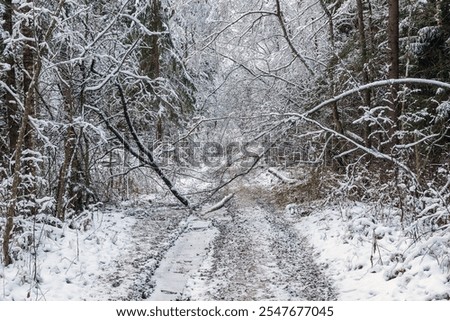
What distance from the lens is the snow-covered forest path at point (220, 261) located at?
17.8 feet

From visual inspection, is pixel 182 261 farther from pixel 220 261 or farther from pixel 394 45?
pixel 394 45

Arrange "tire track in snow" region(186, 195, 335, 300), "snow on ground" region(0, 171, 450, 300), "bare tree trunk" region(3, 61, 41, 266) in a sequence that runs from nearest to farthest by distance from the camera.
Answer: "snow on ground" region(0, 171, 450, 300) → "tire track in snow" region(186, 195, 335, 300) → "bare tree trunk" region(3, 61, 41, 266)

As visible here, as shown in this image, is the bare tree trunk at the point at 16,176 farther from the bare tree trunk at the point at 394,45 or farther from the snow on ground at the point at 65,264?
the bare tree trunk at the point at 394,45

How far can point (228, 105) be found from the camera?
50.1 ft

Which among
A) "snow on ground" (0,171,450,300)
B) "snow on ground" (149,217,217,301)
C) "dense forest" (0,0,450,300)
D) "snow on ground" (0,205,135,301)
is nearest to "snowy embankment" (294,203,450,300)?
"snow on ground" (0,171,450,300)

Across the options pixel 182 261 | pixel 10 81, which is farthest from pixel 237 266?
pixel 10 81

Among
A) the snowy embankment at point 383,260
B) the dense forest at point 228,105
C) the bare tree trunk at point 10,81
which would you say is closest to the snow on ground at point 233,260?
the snowy embankment at point 383,260

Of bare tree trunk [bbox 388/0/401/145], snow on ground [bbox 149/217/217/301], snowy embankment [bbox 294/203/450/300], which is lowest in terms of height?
snow on ground [bbox 149/217/217/301]

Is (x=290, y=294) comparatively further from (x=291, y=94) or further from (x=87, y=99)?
(x=291, y=94)

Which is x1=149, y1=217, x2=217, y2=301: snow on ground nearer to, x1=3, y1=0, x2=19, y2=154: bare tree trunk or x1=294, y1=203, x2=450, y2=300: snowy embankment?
x1=294, y1=203, x2=450, y2=300: snowy embankment

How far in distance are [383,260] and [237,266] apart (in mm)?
2248

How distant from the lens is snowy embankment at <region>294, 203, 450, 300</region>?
15.2ft

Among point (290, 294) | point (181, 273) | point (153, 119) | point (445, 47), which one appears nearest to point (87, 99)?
point (153, 119)

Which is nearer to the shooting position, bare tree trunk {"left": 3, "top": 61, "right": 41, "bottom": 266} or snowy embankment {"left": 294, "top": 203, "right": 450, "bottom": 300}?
snowy embankment {"left": 294, "top": 203, "right": 450, "bottom": 300}
